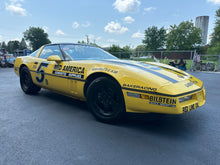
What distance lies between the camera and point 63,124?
2080mm

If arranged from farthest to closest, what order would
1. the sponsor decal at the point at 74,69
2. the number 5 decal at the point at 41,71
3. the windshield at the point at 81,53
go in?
1. the number 5 decal at the point at 41,71
2. the windshield at the point at 81,53
3. the sponsor decal at the point at 74,69

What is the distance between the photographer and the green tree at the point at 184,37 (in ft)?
153

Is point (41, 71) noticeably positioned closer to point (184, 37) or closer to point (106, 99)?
point (106, 99)

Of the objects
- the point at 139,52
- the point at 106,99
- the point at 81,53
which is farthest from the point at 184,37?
the point at 106,99

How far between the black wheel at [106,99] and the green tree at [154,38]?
55445mm

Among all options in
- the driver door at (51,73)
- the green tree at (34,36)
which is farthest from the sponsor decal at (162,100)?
the green tree at (34,36)

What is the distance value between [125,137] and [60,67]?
1.63 m

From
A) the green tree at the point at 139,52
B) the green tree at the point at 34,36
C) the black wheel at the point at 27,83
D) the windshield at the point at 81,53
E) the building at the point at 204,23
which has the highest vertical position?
the building at the point at 204,23

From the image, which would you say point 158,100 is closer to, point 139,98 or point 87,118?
point 139,98

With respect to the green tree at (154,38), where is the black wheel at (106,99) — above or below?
below

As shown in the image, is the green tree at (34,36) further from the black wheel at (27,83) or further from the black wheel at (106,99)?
the black wheel at (106,99)

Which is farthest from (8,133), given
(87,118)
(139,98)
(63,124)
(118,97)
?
(139,98)

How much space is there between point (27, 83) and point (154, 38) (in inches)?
2190

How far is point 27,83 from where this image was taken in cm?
358
